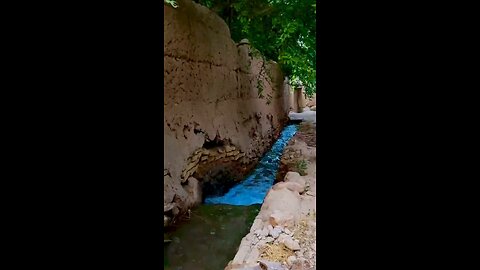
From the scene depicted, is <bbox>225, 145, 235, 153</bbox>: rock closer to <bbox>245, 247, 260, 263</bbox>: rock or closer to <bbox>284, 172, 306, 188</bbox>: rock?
<bbox>284, 172, 306, 188</bbox>: rock

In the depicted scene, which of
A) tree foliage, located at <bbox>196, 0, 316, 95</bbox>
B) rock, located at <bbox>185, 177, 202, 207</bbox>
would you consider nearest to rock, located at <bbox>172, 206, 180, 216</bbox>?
rock, located at <bbox>185, 177, 202, 207</bbox>

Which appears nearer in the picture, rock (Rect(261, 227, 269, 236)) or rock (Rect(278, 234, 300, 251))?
rock (Rect(278, 234, 300, 251))

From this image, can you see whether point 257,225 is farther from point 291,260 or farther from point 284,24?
point 284,24

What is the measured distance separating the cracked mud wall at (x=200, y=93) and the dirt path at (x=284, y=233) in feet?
3.74

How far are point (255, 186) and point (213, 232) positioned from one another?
8.32 feet

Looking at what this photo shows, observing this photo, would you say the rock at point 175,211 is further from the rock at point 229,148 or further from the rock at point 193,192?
the rock at point 229,148

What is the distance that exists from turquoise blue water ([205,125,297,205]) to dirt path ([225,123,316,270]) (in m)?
0.95

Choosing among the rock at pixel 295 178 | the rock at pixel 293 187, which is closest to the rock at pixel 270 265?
the rock at pixel 293 187

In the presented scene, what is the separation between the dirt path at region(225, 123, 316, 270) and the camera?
312 centimetres

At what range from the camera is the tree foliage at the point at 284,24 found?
7.07 m
